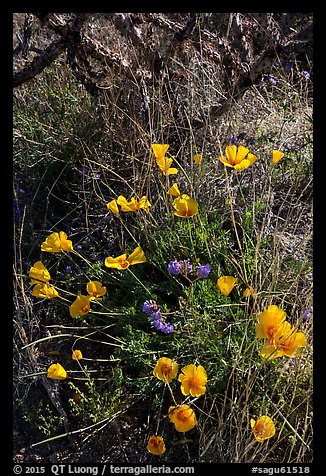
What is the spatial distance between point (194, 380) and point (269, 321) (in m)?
0.31

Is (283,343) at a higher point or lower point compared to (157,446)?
higher

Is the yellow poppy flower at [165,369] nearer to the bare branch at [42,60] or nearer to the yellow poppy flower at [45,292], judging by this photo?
the yellow poppy flower at [45,292]

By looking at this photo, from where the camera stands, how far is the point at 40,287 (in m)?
1.91

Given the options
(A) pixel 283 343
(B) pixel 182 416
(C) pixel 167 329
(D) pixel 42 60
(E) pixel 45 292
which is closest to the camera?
(A) pixel 283 343

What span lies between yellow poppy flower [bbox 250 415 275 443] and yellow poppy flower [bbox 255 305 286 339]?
0.27 m

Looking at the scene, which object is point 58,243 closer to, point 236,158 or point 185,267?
point 185,267

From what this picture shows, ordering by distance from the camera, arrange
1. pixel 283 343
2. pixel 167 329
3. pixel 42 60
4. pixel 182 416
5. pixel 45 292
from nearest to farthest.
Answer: pixel 283 343 < pixel 182 416 < pixel 167 329 < pixel 45 292 < pixel 42 60

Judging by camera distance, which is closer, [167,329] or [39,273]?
[167,329]

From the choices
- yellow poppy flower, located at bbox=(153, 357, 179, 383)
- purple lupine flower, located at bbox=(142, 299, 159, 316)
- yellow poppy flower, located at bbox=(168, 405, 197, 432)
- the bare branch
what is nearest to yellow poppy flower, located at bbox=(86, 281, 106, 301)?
purple lupine flower, located at bbox=(142, 299, 159, 316)

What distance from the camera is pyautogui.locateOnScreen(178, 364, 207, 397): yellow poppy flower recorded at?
1596 mm

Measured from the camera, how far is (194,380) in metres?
1.60

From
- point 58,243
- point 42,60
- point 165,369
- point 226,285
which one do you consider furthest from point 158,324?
point 42,60

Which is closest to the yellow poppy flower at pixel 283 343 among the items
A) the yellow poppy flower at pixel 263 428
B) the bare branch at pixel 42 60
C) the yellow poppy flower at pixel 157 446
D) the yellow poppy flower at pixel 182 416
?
the yellow poppy flower at pixel 263 428

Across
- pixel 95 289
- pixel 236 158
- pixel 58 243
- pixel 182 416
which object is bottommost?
pixel 182 416
